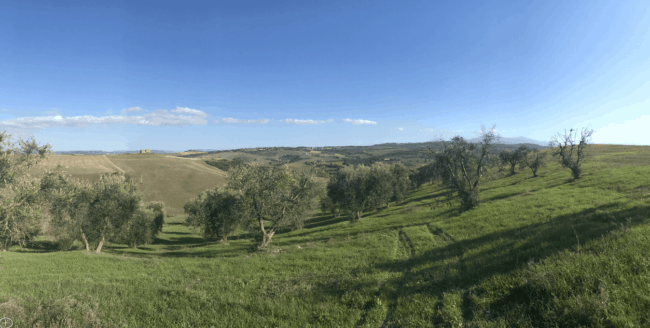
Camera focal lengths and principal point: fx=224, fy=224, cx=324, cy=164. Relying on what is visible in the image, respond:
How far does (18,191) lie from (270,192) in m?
A: 26.7

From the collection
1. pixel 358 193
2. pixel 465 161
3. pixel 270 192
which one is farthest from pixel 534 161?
pixel 270 192

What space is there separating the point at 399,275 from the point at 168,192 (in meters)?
138

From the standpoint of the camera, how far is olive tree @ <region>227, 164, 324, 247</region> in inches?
1231

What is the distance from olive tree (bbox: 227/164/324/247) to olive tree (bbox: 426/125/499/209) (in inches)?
914

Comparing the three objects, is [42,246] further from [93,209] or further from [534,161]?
[534,161]

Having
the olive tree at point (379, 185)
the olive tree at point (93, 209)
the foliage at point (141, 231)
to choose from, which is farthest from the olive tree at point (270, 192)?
the foliage at point (141, 231)

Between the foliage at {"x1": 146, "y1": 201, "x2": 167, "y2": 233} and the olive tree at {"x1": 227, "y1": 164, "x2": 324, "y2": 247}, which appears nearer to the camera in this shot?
the olive tree at {"x1": 227, "y1": 164, "x2": 324, "y2": 247}

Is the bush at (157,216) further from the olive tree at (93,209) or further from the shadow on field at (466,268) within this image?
the shadow on field at (466,268)

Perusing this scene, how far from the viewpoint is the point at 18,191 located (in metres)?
24.4

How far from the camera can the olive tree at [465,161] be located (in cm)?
3662

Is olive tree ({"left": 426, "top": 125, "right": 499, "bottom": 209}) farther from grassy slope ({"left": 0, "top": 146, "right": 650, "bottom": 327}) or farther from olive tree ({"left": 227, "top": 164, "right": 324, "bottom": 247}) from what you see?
olive tree ({"left": 227, "top": 164, "right": 324, "bottom": 247})

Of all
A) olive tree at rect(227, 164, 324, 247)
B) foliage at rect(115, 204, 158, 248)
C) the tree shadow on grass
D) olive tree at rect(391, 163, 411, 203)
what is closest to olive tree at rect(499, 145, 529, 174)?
olive tree at rect(391, 163, 411, 203)

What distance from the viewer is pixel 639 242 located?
9.64 meters

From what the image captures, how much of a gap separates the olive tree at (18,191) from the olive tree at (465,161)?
53735 millimetres
